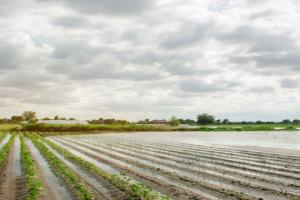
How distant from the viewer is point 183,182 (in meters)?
16.3

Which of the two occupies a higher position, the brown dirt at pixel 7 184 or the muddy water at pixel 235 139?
the muddy water at pixel 235 139

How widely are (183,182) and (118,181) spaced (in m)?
2.44

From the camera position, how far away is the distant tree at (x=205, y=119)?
6063 inches

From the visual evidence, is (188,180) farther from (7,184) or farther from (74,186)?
(7,184)

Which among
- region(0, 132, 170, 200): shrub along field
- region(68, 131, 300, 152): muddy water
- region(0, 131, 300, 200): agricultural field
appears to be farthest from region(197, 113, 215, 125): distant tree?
region(0, 132, 170, 200): shrub along field

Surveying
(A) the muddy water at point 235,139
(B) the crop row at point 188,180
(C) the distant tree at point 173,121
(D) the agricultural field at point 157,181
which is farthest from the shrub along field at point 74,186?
(C) the distant tree at point 173,121

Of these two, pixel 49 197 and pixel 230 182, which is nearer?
pixel 49 197

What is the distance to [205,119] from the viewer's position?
154375 mm

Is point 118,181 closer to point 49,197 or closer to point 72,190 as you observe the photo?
point 72,190

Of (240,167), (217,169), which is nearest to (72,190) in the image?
(217,169)

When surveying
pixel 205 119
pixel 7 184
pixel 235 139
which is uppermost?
pixel 205 119

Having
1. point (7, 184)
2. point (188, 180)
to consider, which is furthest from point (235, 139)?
point (7, 184)

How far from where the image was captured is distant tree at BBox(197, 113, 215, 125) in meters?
154

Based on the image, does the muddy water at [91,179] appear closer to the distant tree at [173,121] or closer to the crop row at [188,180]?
the crop row at [188,180]
